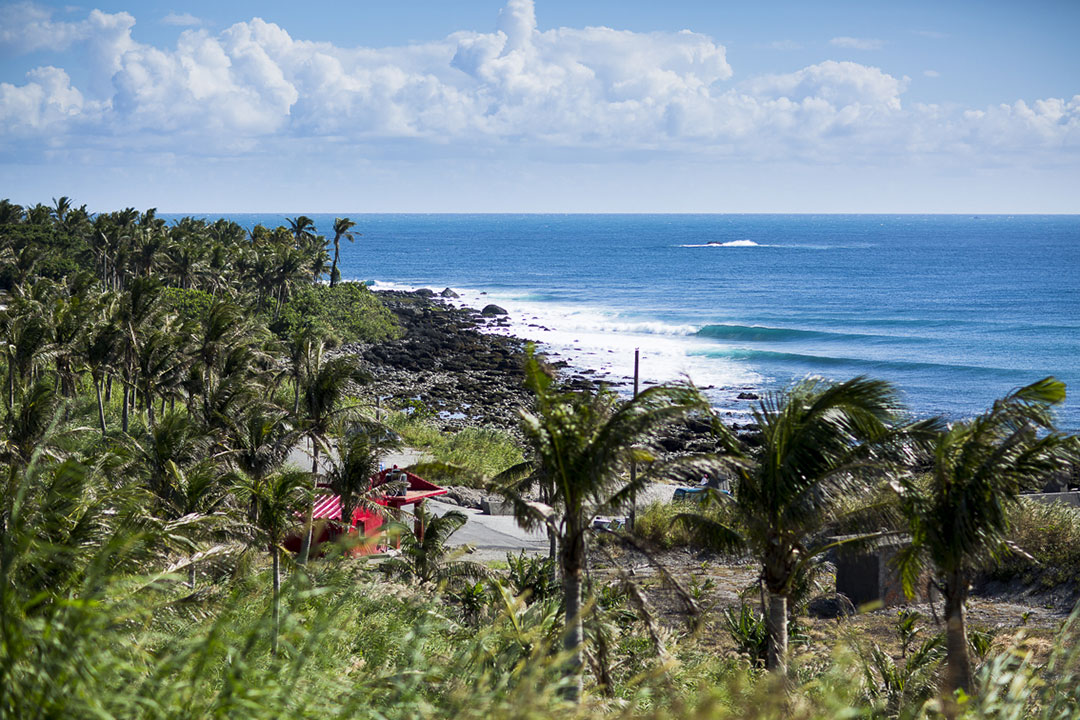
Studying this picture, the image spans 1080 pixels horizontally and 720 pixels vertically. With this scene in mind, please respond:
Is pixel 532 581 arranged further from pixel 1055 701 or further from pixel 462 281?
pixel 462 281

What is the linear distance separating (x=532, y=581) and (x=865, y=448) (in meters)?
7.70

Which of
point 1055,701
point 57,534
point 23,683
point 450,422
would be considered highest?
Result: point 23,683

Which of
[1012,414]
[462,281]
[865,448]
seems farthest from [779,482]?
[462,281]

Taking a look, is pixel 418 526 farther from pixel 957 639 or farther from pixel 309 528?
pixel 309 528

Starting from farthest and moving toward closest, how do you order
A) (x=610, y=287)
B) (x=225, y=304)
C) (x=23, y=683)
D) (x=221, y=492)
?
(x=610, y=287), (x=225, y=304), (x=221, y=492), (x=23, y=683)

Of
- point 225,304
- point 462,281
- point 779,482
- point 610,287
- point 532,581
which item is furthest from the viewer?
point 462,281

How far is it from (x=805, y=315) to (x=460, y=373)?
1513 inches

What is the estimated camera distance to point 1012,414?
37.2 ft

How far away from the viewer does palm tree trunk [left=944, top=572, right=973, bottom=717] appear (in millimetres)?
11102

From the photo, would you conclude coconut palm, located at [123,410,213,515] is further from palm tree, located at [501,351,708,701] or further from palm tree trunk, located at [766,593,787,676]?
palm tree trunk, located at [766,593,787,676]

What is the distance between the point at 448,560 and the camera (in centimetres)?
2102

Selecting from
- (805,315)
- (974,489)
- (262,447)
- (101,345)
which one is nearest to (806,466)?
(974,489)

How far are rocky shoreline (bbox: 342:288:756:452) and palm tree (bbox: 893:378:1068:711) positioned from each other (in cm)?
2994

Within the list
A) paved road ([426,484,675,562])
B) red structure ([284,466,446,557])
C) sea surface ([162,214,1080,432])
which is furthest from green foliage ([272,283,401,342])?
red structure ([284,466,446,557])
